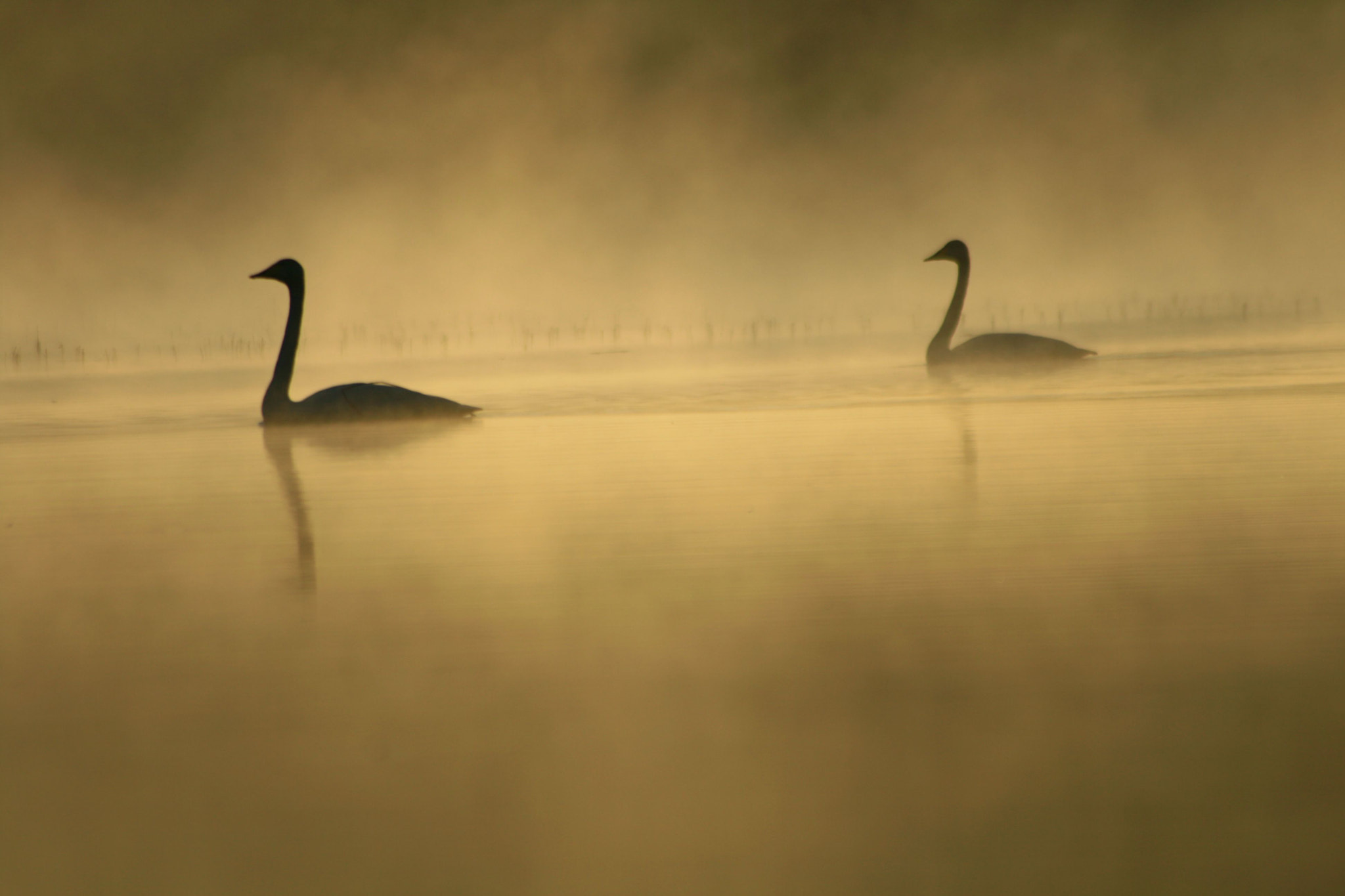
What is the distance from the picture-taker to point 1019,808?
4.36 feet

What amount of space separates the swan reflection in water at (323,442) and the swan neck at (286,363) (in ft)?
0.50

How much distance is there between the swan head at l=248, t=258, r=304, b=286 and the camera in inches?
340

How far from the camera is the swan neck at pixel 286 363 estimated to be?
677cm

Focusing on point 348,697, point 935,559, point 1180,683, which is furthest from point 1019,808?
point 935,559

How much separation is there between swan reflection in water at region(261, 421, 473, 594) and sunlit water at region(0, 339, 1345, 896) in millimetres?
55

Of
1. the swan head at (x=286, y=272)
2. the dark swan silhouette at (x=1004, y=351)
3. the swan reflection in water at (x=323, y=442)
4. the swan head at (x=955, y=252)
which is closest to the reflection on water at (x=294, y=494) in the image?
the swan reflection in water at (x=323, y=442)

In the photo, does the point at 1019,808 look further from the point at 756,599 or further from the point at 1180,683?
the point at 756,599

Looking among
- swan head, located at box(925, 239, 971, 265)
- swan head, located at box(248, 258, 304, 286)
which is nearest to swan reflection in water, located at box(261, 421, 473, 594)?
swan head, located at box(248, 258, 304, 286)

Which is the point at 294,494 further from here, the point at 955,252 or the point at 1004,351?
the point at 955,252

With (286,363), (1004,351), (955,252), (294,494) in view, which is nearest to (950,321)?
(1004,351)

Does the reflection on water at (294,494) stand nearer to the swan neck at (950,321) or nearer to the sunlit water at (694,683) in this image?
the sunlit water at (694,683)

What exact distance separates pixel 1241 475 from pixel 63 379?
39.9 ft

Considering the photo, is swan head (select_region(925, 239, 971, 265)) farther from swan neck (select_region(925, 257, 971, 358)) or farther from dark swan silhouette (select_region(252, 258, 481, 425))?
dark swan silhouette (select_region(252, 258, 481, 425))

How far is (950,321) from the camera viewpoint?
1074cm
